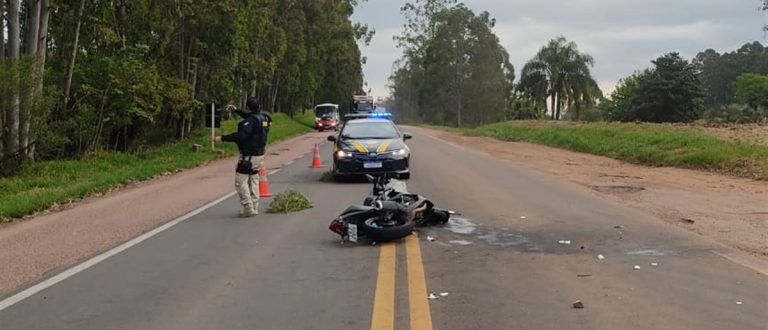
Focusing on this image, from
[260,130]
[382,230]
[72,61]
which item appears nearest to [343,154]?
[260,130]

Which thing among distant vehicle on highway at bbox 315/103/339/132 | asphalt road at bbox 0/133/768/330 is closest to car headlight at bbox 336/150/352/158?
asphalt road at bbox 0/133/768/330

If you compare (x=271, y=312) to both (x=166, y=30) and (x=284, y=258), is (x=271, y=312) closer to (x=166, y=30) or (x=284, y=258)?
(x=284, y=258)

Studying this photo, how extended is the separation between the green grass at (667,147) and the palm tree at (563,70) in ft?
112

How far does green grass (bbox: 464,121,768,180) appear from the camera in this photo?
18612mm

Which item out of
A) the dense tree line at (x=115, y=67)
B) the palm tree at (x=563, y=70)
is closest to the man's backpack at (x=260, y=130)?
the dense tree line at (x=115, y=67)

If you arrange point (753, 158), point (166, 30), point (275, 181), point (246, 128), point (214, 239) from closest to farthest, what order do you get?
point (214, 239) < point (246, 128) < point (275, 181) < point (753, 158) < point (166, 30)

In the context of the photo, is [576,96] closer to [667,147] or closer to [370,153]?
[667,147]

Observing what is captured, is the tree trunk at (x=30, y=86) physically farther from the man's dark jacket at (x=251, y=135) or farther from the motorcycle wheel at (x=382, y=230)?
the motorcycle wheel at (x=382, y=230)

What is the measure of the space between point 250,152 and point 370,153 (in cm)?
489

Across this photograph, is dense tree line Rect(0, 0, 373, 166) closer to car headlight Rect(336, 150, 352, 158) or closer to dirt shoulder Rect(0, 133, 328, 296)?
dirt shoulder Rect(0, 133, 328, 296)

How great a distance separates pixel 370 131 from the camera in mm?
16656

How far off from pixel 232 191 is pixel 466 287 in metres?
9.30

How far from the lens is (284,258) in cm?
761

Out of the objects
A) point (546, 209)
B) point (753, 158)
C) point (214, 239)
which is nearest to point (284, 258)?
point (214, 239)
